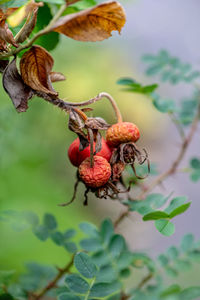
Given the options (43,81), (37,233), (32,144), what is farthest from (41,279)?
(32,144)

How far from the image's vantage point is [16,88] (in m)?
0.80

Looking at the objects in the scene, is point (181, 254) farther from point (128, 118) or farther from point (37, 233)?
point (128, 118)

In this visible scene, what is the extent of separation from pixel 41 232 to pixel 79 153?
445 mm

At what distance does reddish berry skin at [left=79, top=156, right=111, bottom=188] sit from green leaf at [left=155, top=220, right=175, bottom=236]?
0.15m

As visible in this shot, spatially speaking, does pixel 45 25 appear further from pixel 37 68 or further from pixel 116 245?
pixel 116 245

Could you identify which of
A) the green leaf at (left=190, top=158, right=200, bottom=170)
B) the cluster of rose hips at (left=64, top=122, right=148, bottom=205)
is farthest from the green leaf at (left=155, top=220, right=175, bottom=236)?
the green leaf at (left=190, top=158, right=200, bottom=170)

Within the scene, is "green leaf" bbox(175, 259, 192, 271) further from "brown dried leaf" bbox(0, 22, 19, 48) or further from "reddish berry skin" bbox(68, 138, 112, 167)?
"brown dried leaf" bbox(0, 22, 19, 48)

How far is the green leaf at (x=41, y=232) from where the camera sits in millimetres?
1271

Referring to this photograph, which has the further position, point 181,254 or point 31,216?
point 181,254

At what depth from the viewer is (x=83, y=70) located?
15.9 ft

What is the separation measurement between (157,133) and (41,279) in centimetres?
449

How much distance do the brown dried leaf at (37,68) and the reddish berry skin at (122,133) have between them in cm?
21

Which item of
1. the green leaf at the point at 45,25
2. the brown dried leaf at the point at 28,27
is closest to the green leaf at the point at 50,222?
the green leaf at the point at 45,25

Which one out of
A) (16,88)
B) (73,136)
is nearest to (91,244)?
(16,88)
